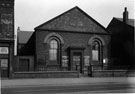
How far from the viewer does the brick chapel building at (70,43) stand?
2975 centimetres

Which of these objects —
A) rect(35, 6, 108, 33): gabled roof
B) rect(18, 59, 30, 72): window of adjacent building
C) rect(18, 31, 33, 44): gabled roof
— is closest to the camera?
rect(18, 59, 30, 72): window of adjacent building

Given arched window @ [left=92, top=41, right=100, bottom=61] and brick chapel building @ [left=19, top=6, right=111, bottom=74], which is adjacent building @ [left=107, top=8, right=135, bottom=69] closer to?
arched window @ [left=92, top=41, right=100, bottom=61]

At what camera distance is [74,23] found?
3183 cm

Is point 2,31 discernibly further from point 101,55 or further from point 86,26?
point 101,55

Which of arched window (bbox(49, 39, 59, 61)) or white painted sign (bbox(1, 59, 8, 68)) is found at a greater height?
arched window (bbox(49, 39, 59, 61))

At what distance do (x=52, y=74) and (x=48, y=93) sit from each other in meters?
13.2

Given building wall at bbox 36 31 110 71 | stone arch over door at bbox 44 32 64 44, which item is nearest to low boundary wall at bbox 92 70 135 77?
building wall at bbox 36 31 110 71

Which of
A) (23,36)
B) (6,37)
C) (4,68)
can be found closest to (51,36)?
(6,37)

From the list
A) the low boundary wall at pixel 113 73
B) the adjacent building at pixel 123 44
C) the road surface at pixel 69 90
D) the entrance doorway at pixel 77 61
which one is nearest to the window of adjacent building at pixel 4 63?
the entrance doorway at pixel 77 61

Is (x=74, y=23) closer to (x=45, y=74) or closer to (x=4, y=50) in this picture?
(x=45, y=74)

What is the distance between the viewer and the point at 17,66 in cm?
2769

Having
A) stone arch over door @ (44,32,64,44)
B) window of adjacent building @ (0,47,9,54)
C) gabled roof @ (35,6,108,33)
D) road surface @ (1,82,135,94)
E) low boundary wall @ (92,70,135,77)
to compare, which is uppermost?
gabled roof @ (35,6,108,33)

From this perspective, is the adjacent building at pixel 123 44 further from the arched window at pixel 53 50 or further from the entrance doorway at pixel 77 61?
the arched window at pixel 53 50

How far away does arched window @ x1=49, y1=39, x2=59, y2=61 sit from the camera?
30.3 m
